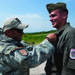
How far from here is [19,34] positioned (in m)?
1.75

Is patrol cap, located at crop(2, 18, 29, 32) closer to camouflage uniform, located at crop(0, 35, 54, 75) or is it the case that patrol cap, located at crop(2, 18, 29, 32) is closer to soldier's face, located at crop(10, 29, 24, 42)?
soldier's face, located at crop(10, 29, 24, 42)

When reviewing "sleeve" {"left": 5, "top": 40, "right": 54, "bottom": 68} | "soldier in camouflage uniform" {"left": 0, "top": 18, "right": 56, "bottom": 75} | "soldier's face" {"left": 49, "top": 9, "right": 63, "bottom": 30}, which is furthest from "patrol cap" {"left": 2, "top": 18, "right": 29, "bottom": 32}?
"soldier's face" {"left": 49, "top": 9, "right": 63, "bottom": 30}

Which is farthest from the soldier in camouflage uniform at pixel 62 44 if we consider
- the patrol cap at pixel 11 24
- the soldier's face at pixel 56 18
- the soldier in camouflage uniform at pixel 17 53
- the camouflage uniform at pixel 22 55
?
the patrol cap at pixel 11 24

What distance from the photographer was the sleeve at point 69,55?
1.66 m

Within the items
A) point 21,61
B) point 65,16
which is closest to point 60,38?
point 65,16

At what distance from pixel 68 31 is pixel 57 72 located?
30.5 inches

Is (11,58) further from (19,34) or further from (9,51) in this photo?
(19,34)

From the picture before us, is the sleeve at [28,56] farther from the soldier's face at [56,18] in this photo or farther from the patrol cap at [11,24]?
the soldier's face at [56,18]

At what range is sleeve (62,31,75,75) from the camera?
65.4 inches

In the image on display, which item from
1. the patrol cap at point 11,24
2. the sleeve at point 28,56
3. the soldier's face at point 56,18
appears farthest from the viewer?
the soldier's face at point 56,18

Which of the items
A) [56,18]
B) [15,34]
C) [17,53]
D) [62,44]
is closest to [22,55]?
[17,53]

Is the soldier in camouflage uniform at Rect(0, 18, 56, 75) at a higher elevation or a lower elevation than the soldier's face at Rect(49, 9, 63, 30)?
lower

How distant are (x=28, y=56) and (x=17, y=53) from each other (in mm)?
153

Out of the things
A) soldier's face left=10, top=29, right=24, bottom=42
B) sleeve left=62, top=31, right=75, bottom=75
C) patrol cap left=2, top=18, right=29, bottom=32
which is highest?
patrol cap left=2, top=18, right=29, bottom=32
